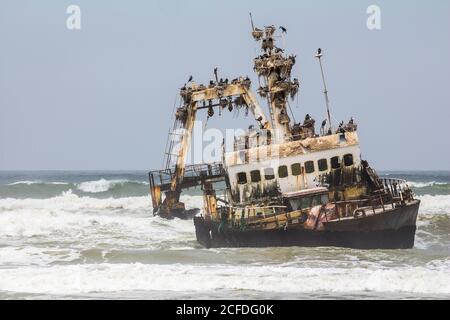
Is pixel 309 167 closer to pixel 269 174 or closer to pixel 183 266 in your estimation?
pixel 269 174

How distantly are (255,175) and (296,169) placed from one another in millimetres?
1388

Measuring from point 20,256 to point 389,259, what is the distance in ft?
37.4

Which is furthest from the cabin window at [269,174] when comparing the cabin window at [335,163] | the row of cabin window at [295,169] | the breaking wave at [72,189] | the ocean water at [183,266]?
the breaking wave at [72,189]

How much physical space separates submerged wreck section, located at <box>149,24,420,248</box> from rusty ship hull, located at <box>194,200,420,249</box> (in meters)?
0.03

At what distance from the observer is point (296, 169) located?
90.8ft

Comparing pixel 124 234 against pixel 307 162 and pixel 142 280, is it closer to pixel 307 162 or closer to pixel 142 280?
pixel 307 162

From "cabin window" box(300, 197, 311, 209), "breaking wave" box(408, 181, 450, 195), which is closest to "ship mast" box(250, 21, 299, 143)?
"cabin window" box(300, 197, 311, 209)

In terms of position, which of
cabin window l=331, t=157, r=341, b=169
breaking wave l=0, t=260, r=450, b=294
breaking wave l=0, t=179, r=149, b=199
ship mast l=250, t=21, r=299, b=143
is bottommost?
breaking wave l=0, t=260, r=450, b=294

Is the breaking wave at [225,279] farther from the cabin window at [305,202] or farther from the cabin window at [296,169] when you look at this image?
the cabin window at [296,169]

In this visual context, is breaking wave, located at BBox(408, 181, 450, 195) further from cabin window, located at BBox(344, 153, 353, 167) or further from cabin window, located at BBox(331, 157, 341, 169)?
cabin window, located at BBox(331, 157, 341, 169)

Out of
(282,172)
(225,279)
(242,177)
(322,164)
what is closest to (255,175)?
(242,177)

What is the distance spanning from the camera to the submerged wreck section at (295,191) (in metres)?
26.2

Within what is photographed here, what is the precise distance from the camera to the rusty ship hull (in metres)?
26.0
